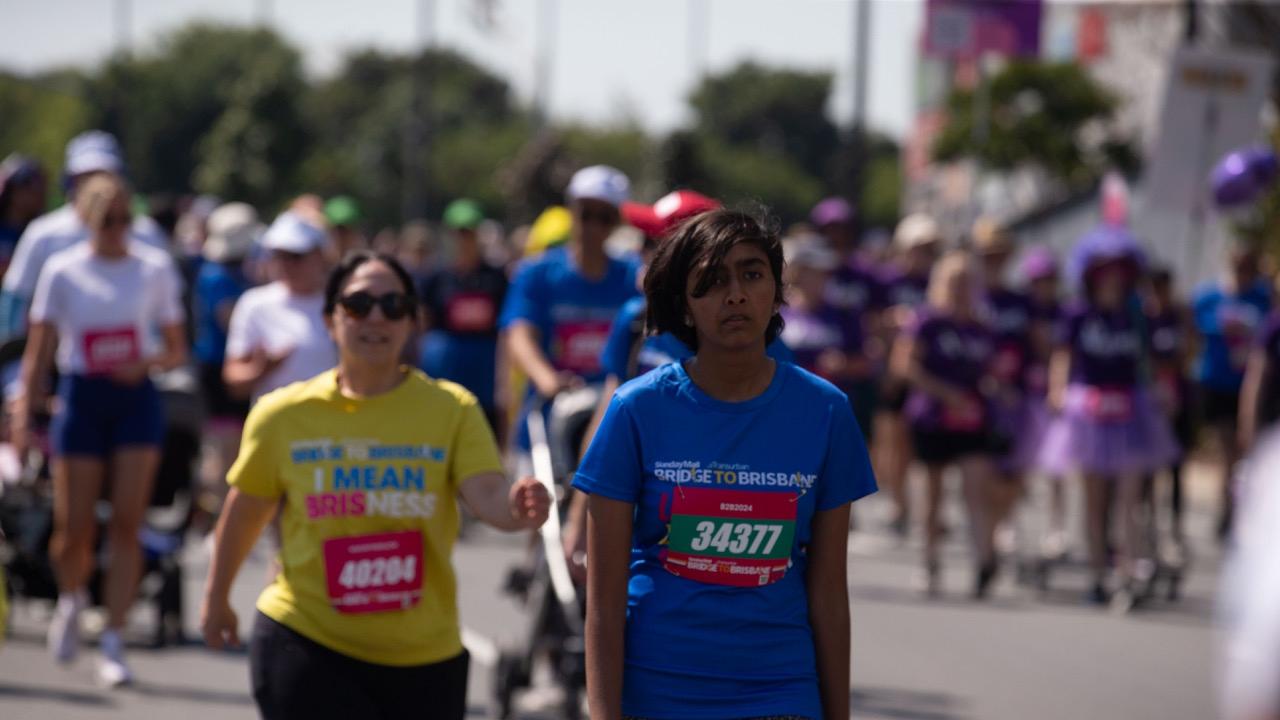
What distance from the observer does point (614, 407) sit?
4.21 m

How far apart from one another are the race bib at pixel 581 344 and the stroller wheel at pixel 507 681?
4.50 ft

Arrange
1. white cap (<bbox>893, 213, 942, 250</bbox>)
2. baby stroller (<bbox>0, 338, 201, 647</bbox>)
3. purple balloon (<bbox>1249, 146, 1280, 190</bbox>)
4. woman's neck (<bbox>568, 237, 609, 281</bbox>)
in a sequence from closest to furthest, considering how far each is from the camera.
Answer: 1. woman's neck (<bbox>568, 237, 609, 281</bbox>)
2. baby stroller (<bbox>0, 338, 201, 647</bbox>)
3. purple balloon (<bbox>1249, 146, 1280, 190</bbox>)
4. white cap (<bbox>893, 213, 942, 250</bbox>)

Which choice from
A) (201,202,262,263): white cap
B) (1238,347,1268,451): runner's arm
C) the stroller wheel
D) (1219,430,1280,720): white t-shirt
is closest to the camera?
(1219,430,1280,720): white t-shirt

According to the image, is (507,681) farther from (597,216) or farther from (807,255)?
(807,255)

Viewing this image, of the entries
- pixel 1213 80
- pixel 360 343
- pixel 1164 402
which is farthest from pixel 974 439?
pixel 360 343

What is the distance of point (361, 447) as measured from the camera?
17.5 ft

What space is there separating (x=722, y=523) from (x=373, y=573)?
1.41 metres

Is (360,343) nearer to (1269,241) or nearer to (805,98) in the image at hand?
(1269,241)

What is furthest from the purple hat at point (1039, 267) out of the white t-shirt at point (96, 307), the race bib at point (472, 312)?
the white t-shirt at point (96, 307)

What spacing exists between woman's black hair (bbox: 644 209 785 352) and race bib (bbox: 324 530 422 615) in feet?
4.03

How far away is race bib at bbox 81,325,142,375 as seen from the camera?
904 centimetres

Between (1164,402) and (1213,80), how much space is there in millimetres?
3387

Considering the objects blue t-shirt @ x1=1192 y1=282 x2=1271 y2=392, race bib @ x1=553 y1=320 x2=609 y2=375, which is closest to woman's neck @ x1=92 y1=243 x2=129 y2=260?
race bib @ x1=553 y1=320 x2=609 y2=375

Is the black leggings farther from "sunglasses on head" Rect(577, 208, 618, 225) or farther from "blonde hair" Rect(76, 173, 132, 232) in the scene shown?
"blonde hair" Rect(76, 173, 132, 232)
